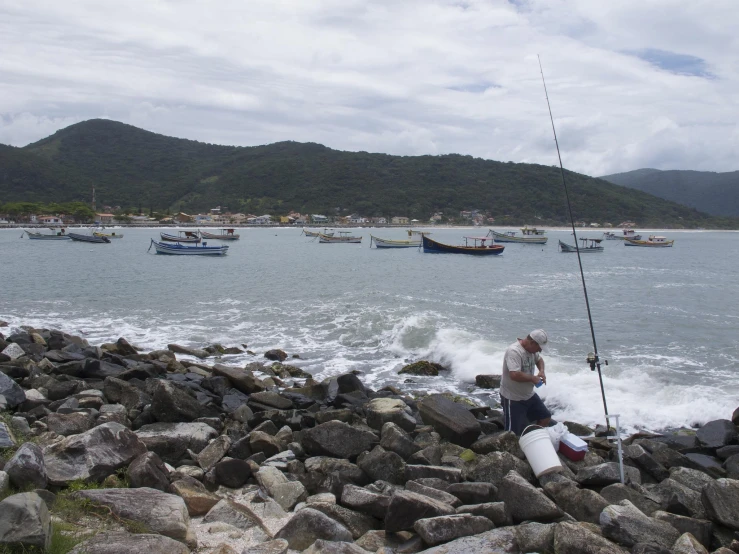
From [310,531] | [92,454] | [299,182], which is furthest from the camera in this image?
[299,182]

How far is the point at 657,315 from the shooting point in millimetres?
21344

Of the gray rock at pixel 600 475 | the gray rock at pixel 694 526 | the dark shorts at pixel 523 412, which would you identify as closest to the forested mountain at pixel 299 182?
the dark shorts at pixel 523 412

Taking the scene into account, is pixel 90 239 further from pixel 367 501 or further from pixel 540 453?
pixel 540 453

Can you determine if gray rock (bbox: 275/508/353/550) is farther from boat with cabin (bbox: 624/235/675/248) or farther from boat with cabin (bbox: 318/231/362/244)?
boat with cabin (bbox: 624/235/675/248)

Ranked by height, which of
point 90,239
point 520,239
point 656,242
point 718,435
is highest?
point 656,242

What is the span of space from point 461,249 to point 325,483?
5505 cm

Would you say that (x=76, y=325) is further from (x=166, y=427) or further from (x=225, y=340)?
(x=166, y=427)

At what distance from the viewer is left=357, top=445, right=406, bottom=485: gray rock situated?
609 cm

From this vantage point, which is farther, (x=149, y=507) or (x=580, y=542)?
(x=149, y=507)

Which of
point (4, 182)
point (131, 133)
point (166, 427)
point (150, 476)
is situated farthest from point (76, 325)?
point (131, 133)

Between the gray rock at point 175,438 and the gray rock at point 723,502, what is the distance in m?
5.18

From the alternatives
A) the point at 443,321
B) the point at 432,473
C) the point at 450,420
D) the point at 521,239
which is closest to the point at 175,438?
the point at 432,473

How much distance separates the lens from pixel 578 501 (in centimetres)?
522

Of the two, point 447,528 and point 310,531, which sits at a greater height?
point 447,528
